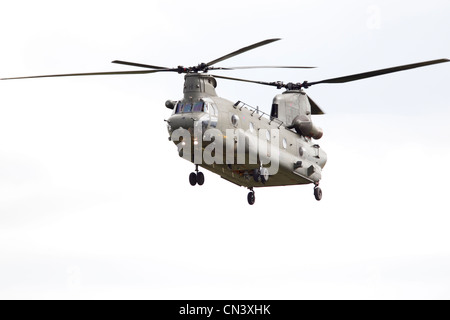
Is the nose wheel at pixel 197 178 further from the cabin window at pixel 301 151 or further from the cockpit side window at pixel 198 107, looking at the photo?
the cabin window at pixel 301 151

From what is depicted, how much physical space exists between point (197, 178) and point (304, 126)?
858 centimetres

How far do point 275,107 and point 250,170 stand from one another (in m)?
5.98

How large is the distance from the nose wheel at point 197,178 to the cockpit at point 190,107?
333 centimetres

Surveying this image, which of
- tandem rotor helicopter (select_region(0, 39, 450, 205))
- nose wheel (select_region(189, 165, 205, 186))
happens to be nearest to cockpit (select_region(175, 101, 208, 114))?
tandem rotor helicopter (select_region(0, 39, 450, 205))

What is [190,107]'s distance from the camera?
53.8m

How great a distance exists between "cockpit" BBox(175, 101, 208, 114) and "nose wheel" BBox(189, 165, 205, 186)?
3335mm

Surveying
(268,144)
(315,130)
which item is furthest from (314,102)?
(268,144)

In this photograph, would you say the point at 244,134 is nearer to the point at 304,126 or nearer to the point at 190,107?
the point at 190,107

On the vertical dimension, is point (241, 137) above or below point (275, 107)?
below

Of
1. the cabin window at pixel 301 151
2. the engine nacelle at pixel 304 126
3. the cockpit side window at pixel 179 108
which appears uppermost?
the engine nacelle at pixel 304 126

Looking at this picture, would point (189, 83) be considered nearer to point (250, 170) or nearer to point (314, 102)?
point (250, 170)

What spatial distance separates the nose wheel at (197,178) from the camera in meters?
55.8

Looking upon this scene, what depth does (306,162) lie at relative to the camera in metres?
60.9

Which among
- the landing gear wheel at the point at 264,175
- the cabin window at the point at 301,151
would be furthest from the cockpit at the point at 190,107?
the cabin window at the point at 301,151
